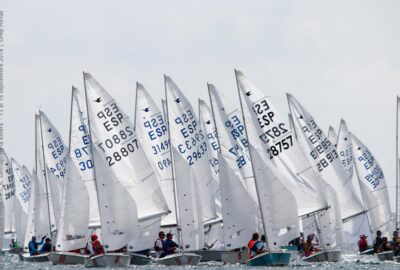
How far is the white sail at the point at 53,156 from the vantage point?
5800 centimetres

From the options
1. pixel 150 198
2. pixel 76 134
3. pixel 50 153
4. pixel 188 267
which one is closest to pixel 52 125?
pixel 50 153

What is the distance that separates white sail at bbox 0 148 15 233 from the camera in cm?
7244

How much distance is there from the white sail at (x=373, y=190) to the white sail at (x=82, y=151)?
17.1 m

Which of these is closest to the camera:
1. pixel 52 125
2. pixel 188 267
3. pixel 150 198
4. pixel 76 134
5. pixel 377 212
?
pixel 188 267

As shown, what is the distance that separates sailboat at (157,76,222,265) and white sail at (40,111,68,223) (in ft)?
20.7

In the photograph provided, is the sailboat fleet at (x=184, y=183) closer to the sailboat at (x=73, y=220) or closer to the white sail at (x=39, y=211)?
the sailboat at (x=73, y=220)

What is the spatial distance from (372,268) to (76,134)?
1308 cm

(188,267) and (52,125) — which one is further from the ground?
(52,125)

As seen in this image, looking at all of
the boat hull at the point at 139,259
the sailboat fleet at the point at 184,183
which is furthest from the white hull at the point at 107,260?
the boat hull at the point at 139,259

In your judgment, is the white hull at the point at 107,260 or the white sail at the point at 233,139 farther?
the white sail at the point at 233,139

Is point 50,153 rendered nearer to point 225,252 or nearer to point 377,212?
point 225,252

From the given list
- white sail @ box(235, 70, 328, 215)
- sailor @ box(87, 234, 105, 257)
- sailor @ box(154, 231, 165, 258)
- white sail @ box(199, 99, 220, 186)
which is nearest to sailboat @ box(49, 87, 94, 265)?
sailor @ box(87, 234, 105, 257)

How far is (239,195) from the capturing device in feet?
162

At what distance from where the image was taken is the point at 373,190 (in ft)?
216
